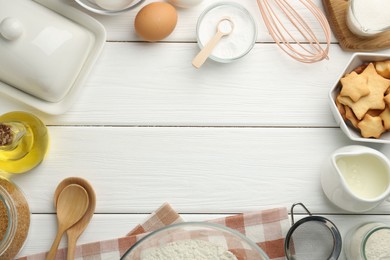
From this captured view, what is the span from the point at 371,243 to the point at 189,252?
0.33 meters

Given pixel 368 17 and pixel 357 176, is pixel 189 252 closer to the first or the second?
pixel 357 176

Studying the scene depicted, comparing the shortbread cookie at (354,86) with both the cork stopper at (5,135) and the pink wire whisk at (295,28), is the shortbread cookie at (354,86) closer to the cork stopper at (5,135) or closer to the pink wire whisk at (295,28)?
the pink wire whisk at (295,28)

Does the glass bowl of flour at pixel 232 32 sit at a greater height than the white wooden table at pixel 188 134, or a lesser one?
greater

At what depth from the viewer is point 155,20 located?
1071mm

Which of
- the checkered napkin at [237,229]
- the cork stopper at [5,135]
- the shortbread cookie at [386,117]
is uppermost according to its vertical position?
the shortbread cookie at [386,117]

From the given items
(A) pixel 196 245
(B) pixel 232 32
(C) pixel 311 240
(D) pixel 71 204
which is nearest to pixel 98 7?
(B) pixel 232 32

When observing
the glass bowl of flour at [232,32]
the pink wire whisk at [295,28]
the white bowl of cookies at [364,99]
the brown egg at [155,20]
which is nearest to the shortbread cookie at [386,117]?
the white bowl of cookies at [364,99]

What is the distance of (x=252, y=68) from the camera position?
3.73ft

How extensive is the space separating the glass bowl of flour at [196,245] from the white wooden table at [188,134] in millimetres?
124

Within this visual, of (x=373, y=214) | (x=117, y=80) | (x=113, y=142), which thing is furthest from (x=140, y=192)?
(x=373, y=214)

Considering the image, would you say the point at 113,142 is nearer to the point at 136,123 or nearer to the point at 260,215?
the point at 136,123

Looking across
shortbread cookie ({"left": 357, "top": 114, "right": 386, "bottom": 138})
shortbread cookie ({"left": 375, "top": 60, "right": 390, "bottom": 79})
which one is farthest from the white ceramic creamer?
shortbread cookie ({"left": 375, "top": 60, "right": 390, "bottom": 79})

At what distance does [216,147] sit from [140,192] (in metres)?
0.17

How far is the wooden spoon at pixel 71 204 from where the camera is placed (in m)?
1.09
